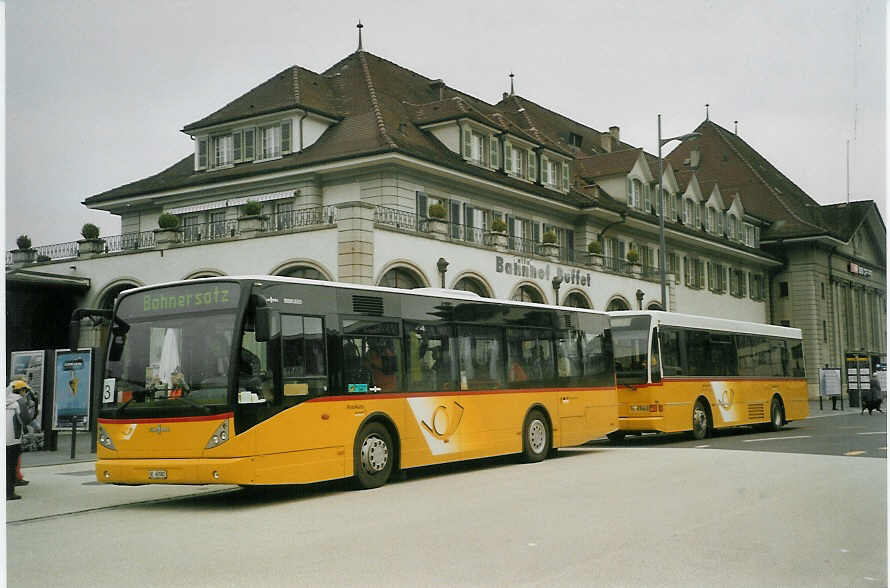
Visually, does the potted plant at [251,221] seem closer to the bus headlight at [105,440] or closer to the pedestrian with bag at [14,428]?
the pedestrian with bag at [14,428]

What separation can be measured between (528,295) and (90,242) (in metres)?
15.1

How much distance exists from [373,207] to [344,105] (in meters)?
9.57

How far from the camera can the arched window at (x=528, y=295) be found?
120 feet

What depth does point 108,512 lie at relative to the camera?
499 inches

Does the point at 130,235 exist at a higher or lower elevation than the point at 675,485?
higher

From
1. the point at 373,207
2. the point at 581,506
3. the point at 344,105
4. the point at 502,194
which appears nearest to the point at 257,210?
the point at 373,207

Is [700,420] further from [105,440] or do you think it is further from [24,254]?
[24,254]

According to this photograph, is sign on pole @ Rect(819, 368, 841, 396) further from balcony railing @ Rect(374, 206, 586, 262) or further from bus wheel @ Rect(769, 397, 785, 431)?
bus wheel @ Rect(769, 397, 785, 431)

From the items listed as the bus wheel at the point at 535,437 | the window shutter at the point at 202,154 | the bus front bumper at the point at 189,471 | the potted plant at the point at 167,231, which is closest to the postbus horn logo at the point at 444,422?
the bus wheel at the point at 535,437

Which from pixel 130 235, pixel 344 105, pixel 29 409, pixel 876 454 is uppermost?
pixel 344 105

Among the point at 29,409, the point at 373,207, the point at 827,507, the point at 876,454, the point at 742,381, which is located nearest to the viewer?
the point at 827,507

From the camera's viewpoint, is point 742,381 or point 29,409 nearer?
point 29,409

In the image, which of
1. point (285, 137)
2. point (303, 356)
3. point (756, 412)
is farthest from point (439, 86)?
point (303, 356)

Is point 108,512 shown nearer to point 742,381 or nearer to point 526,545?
point 526,545
